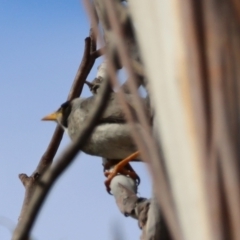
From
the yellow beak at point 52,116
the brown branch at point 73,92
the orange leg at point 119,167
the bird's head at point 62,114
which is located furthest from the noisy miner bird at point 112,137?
the yellow beak at point 52,116

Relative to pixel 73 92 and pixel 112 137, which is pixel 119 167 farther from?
pixel 73 92

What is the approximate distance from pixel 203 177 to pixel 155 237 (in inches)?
41.1

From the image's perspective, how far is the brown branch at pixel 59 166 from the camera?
74 centimetres

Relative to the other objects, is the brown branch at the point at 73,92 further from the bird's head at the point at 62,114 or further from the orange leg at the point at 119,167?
the bird's head at the point at 62,114

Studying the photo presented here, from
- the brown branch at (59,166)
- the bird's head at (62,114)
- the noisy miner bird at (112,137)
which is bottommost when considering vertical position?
the brown branch at (59,166)

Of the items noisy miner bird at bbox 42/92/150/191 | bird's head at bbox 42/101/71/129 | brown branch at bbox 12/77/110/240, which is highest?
bird's head at bbox 42/101/71/129

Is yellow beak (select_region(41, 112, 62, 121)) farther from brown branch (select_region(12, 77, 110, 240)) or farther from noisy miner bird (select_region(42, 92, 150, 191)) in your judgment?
brown branch (select_region(12, 77, 110, 240))

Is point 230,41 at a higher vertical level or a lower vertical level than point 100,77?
lower

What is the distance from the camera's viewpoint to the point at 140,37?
69 cm

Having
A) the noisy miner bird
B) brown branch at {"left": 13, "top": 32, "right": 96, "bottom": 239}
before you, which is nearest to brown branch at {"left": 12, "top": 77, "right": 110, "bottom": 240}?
brown branch at {"left": 13, "top": 32, "right": 96, "bottom": 239}

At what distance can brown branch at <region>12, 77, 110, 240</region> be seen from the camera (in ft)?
2.44

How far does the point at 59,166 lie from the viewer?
743 millimetres

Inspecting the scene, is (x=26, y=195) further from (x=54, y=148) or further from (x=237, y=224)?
Answer: (x=237, y=224)

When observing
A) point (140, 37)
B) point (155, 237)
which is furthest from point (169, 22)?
Result: point (155, 237)
